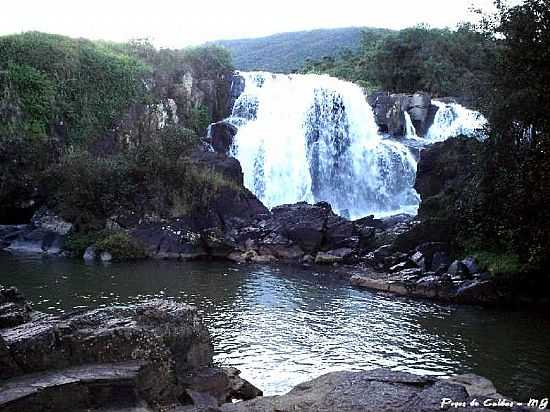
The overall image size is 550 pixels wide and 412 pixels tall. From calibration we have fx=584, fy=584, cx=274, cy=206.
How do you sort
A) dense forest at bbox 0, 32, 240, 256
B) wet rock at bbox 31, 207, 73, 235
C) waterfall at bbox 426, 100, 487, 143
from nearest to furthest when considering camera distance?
wet rock at bbox 31, 207, 73, 235 < dense forest at bbox 0, 32, 240, 256 < waterfall at bbox 426, 100, 487, 143

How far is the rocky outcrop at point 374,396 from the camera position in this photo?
723cm

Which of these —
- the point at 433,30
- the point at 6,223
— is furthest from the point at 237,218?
the point at 433,30

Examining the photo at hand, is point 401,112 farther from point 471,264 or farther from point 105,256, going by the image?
point 105,256

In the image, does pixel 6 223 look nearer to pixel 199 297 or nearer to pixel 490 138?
pixel 199 297

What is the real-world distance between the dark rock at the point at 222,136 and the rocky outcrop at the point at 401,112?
9.62 meters

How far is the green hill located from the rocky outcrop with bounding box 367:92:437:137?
4446 cm

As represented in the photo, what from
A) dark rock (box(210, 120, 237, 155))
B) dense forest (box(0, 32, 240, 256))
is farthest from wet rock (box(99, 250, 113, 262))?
dark rock (box(210, 120, 237, 155))

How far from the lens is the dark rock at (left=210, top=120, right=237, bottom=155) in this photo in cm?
3459

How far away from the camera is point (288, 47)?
9619 centimetres

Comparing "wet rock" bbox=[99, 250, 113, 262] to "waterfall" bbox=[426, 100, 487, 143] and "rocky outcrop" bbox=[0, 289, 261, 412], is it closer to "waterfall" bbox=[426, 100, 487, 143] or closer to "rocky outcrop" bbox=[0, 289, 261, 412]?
"rocky outcrop" bbox=[0, 289, 261, 412]

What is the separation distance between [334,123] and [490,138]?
16943 millimetres

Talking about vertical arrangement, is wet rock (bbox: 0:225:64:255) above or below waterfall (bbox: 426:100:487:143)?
below

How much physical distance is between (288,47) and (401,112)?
61831 millimetres

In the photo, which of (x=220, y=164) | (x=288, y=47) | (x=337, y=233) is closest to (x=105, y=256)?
(x=220, y=164)
